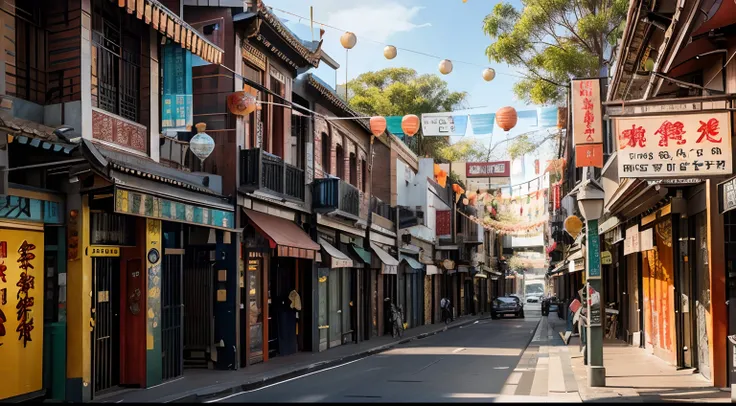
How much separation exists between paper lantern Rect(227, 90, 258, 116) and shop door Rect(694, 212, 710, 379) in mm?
9928

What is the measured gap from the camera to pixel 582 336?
2152 centimetres

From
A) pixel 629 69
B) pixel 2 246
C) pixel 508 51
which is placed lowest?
pixel 2 246

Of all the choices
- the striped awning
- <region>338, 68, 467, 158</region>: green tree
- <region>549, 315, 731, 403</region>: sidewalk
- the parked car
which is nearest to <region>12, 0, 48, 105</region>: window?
the striped awning

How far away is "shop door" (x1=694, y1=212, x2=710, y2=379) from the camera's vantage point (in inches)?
575

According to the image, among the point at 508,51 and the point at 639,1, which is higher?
the point at 508,51

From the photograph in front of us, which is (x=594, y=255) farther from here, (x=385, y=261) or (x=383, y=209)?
(x=383, y=209)

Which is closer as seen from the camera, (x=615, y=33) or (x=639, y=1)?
(x=639, y=1)

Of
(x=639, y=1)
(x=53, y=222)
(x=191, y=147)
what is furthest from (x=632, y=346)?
(x=53, y=222)

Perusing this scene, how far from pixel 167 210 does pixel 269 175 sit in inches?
238

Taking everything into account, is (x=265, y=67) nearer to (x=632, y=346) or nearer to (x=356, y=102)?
(x=632, y=346)

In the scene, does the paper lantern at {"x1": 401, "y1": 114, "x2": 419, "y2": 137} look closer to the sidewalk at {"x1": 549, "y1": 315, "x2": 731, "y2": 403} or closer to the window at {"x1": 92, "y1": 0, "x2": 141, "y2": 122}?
the sidewalk at {"x1": 549, "y1": 315, "x2": 731, "y2": 403}

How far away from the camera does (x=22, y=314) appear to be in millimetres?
12117

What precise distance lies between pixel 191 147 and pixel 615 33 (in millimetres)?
18649

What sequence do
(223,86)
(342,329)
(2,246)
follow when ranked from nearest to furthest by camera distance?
(2,246)
(223,86)
(342,329)
